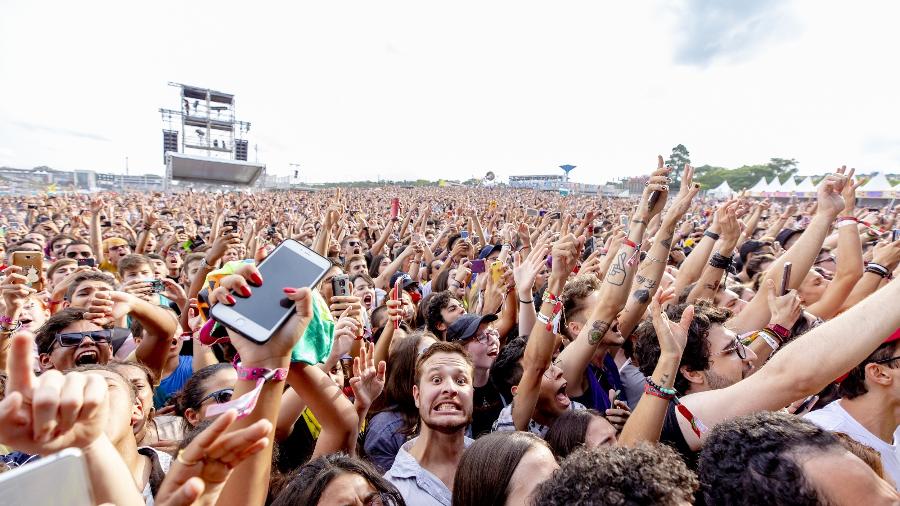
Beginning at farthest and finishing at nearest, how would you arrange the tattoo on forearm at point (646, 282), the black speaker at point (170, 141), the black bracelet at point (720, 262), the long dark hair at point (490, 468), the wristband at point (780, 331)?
the black speaker at point (170, 141) → the black bracelet at point (720, 262) → the tattoo on forearm at point (646, 282) → the wristband at point (780, 331) → the long dark hair at point (490, 468)

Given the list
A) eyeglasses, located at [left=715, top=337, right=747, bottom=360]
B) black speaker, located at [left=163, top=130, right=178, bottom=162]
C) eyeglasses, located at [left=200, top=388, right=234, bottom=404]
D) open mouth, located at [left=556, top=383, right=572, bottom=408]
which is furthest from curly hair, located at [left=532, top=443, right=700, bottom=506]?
black speaker, located at [left=163, top=130, right=178, bottom=162]

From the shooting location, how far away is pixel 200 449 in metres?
1.05

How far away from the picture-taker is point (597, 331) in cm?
299

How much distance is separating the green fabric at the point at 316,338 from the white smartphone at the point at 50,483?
0.81 m

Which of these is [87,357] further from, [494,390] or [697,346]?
[697,346]

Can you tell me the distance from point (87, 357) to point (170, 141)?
39025 mm

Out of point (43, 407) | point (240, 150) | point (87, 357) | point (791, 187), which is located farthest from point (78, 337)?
point (791, 187)

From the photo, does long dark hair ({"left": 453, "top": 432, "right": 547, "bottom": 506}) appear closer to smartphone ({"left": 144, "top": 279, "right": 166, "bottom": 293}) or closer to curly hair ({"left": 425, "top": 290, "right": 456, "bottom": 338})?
curly hair ({"left": 425, "top": 290, "right": 456, "bottom": 338})

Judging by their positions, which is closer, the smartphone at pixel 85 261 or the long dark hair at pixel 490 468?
the long dark hair at pixel 490 468

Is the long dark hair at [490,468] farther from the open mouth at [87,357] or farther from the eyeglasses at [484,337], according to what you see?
the open mouth at [87,357]

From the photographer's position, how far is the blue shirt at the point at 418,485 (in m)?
2.10

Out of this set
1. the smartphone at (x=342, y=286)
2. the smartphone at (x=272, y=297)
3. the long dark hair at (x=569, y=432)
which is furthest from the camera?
the smartphone at (x=342, y=286)

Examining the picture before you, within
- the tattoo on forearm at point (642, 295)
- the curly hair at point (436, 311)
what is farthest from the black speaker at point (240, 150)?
the tattoo on forearm at point (642, 295)

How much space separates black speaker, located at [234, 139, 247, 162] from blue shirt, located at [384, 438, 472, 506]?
1592 inches
